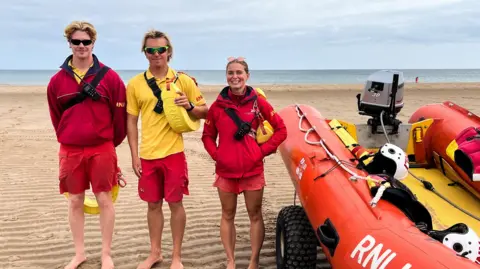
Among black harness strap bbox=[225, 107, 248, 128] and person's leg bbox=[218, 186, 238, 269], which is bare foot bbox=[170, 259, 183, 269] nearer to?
person's leg bbox=[218, 186, 238, 269]

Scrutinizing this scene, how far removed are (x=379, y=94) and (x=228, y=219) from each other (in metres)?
2.62

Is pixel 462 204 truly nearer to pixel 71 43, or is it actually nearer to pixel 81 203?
pixel 81 203

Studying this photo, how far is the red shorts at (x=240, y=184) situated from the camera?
3.52 metres

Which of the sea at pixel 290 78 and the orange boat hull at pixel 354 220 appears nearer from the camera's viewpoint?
the orange boat hull at pixel 354 220

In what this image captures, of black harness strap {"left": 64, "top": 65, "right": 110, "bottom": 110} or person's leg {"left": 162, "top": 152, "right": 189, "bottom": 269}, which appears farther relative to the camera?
person's leg {"left": 162, "top": 152, "right": 189, "bottom": 269}

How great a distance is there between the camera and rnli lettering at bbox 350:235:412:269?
232cm

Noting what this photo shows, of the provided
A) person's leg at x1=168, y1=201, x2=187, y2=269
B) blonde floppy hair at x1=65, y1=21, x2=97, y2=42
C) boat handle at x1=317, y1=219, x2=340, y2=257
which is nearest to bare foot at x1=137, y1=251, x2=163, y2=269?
person's leg at x1=168, y1=201, x2=187, y2=269

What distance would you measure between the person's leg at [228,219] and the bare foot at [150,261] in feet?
2.22

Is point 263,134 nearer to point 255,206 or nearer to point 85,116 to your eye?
point 255,206

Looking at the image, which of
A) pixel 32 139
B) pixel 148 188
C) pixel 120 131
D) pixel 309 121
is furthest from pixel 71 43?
pixel 32 139

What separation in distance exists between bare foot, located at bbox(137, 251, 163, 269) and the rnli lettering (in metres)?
2.00

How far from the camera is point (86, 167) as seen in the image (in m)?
3.66

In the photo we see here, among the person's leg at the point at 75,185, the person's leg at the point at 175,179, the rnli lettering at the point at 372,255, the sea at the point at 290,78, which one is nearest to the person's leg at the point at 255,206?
the person's leg at the point at 175,179

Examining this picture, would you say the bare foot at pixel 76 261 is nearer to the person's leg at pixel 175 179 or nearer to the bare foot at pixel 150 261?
the bare foot at pixel 150 261
